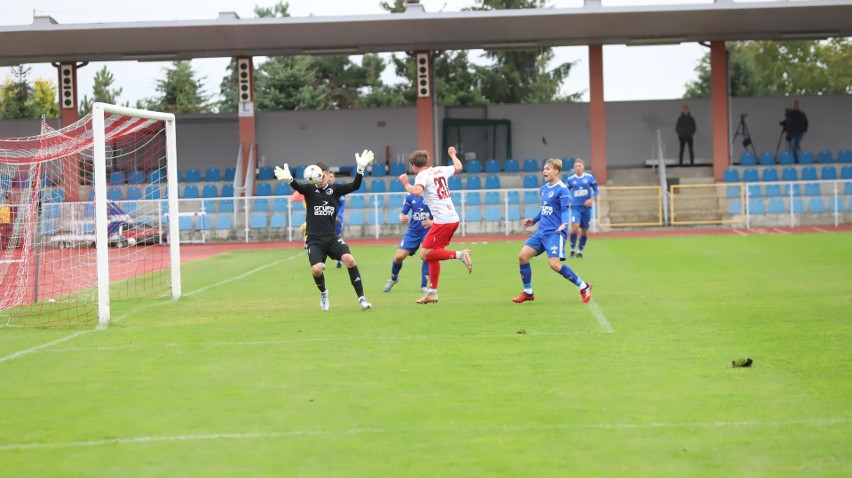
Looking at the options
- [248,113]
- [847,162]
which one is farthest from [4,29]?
[847,162]

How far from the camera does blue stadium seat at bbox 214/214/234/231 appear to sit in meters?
34.4

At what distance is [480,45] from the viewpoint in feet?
126

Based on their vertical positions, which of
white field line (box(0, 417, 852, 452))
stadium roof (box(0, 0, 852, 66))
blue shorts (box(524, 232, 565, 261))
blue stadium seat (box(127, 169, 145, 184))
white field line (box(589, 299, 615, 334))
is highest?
stadium roof (box(0, 0, 852, 66))

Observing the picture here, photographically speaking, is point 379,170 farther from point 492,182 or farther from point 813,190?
point 813,190

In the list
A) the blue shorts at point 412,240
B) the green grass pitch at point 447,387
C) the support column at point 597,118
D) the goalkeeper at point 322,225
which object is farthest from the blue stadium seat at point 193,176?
the goalkeeper at point 322,225

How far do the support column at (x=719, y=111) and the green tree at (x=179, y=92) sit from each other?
100 feet

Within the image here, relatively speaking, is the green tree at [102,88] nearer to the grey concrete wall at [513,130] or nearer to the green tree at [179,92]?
the green tree at [179,92]


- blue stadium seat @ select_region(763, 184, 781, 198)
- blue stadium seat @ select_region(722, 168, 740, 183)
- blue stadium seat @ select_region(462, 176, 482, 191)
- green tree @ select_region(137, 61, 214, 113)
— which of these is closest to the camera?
blue stadium seat @ select_region(763, 184, 781, 198)

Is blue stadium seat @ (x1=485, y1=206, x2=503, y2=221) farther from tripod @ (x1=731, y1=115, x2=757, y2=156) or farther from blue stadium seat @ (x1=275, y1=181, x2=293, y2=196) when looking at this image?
tripod @ (x1=731, y1=115, x2=757, y2=156)

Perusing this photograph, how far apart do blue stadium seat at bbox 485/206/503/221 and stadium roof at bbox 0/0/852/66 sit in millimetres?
6621

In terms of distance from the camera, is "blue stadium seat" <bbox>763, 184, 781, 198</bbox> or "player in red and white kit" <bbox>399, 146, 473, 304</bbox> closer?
"player in red and white kit" <bbox>399, 146, 473, 304</bbox>

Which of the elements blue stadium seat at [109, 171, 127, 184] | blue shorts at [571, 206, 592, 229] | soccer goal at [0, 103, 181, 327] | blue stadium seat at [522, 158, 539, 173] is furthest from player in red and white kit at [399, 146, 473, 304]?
blue stadium seat at [522, 158, 539, 173]

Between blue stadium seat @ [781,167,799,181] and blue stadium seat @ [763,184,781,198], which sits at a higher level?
blue stadium seat @ [781,167,799,181]

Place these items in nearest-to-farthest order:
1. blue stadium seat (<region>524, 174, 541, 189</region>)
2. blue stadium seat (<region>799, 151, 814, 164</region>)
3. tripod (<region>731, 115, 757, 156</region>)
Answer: blue stadium seat (<region>524, 174, 541, 189</region>), blue stadium seat (<region>799, 151, 814, 164</region>), tripod (<region>731, 115, 757, 156</region>)
